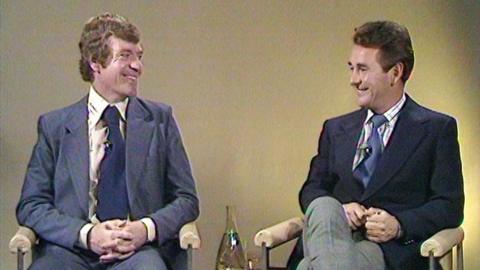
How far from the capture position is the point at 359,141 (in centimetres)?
326

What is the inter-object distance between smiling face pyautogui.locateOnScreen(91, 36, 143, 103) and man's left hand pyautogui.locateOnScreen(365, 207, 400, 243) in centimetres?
101

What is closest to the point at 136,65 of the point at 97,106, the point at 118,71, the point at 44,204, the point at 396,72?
the point at 118,71

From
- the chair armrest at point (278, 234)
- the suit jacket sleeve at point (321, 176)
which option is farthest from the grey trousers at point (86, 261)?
the suit jacket sleeve at point (321, 176)

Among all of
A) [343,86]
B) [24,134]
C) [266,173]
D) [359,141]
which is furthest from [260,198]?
[24,134]

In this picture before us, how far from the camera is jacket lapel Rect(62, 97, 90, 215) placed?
3.09 m

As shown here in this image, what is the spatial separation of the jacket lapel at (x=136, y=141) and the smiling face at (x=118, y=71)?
78 millimetres

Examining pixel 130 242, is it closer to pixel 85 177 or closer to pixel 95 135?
pixel 85 177

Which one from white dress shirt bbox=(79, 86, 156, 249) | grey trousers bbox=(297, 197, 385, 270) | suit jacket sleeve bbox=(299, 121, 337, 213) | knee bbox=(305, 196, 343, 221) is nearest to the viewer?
grey trousers bbox=(297, 197, 385, 270)

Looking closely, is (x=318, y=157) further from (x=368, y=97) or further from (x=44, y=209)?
(x=44, y=209)

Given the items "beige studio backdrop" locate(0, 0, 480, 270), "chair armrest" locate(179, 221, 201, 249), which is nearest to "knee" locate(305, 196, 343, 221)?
"chair armrest" locate(179, 221, 201, 249)

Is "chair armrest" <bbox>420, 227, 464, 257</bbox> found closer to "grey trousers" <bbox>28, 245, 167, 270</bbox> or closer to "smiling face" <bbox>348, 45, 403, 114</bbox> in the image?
"smiling face" <bbox>348, 45, 403, 114</bbox>

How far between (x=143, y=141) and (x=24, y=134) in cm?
105

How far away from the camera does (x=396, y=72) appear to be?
3186mm

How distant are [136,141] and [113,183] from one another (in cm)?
18
